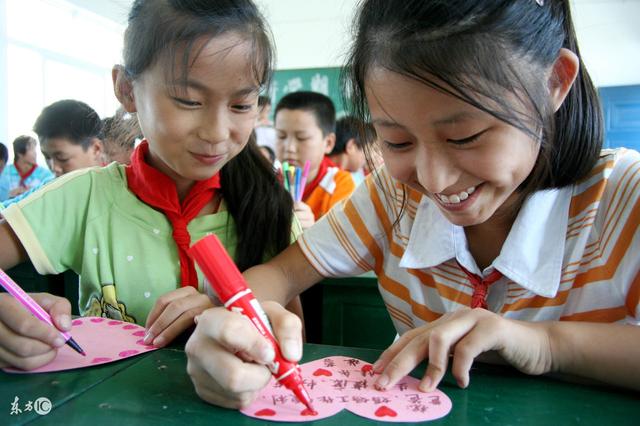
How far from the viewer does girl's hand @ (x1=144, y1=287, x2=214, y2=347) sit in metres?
0.62

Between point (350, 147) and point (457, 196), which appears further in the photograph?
point (350, 147)

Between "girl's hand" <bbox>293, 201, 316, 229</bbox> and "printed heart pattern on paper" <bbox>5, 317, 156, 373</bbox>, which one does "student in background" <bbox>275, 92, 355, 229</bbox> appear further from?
"printed heart pattern on paper" <bbox>5, 317, 156, 373</bbox>

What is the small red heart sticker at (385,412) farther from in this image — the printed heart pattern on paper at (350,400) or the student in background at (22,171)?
the student in background at (22,171)

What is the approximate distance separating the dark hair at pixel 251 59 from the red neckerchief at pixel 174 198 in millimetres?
63

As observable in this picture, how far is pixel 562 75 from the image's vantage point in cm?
59

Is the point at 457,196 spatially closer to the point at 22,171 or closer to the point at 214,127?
the point at 214,127

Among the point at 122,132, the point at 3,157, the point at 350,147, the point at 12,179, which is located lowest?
the point at 12,179

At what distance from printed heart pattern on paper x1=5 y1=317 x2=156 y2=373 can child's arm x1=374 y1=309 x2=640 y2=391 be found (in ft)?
0.95

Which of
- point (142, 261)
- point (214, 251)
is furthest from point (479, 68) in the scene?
point (142, 261)

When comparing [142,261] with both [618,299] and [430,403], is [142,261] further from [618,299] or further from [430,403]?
[618,299]

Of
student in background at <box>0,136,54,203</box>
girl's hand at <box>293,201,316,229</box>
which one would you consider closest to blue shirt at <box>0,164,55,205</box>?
student in background at <box>0,136,54,203</box>

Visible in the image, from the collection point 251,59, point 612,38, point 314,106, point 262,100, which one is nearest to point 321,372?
point 251,59

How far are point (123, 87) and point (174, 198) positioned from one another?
0.69 feet

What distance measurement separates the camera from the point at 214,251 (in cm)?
44
